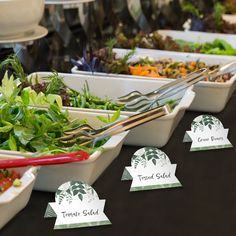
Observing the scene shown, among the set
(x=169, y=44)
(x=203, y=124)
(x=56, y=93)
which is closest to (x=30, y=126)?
(x=56, y=93)

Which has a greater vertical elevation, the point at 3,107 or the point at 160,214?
the point at 3,107

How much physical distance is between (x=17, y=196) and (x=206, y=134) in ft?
1.68

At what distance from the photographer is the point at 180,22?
283 cm

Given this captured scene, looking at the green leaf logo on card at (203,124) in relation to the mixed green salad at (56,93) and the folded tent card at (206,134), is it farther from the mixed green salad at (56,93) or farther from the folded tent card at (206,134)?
the mixed green salad at (56,93)

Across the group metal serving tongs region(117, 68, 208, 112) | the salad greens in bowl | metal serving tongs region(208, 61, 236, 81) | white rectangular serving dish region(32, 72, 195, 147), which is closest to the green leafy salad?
the salad greens in bowl

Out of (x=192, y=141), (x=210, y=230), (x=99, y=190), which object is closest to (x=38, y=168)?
(x=99, y=190)

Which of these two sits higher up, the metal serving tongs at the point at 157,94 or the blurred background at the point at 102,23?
the metal serving tongs at the point at 157,94

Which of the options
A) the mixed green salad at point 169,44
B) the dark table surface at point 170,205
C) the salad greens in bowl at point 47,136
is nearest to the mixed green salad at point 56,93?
the salad greens in bowl at point 47,136

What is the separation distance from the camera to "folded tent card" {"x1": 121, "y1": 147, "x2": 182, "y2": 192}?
1142mm

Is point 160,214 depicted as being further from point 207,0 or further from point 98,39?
point 207,0

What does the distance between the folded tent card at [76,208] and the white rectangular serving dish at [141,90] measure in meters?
0.31

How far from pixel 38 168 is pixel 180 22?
75.2 inches

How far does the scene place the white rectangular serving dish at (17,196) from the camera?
95 centimetres

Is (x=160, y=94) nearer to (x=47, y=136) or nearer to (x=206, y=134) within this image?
(x=206, y=134)
